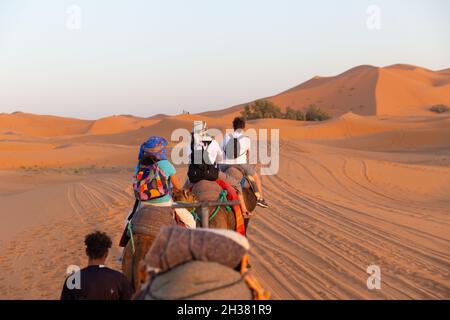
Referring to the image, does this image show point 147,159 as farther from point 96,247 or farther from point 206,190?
point 96,247

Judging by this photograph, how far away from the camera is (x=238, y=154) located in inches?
358

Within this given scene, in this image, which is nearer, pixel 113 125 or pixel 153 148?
pixel 153 148

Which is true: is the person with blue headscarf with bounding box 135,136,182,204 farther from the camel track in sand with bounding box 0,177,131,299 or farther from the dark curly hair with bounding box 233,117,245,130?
the dark curly hair with bounding box 233,117,245,130

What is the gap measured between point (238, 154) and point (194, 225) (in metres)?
2.92

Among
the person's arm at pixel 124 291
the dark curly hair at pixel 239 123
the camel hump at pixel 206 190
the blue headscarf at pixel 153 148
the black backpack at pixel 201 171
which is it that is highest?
the dark curly hair at pixel 239 123

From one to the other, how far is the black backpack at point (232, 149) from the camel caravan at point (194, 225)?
0.04 ft

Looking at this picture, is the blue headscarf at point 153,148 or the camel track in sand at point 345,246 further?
the camel track in sand at point 345,246

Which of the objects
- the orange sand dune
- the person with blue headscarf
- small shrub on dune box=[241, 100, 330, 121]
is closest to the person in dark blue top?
the person with blue headscarf

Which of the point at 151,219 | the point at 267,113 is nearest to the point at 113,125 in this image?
the point at 267,113

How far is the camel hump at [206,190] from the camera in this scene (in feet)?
23.1

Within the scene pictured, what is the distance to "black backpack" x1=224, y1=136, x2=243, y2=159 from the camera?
905cm

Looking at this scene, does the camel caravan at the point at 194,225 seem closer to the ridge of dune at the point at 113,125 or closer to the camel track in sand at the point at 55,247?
the camel track in sand at the point at 55,247

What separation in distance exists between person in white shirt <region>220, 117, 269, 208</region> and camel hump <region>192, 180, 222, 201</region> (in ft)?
4.69
